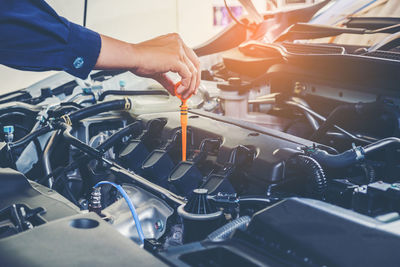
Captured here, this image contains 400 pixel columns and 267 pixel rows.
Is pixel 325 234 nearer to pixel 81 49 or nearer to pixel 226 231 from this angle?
pixel 226 231

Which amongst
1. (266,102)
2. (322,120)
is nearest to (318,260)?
(322,120)

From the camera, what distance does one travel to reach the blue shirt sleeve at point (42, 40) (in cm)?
87

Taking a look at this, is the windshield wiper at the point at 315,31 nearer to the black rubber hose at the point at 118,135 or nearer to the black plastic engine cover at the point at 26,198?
the black rubber hose at the point at 118,135

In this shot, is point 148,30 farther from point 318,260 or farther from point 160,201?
point 318,260

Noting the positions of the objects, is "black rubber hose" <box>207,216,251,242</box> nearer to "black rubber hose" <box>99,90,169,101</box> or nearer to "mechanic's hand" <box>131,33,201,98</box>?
"mechanic's hand" <box>131,33,201,98</box>

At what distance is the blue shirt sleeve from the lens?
0.87 meters

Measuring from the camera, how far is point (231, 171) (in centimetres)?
118

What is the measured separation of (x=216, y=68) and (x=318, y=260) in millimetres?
2166

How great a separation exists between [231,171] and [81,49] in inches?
20.6

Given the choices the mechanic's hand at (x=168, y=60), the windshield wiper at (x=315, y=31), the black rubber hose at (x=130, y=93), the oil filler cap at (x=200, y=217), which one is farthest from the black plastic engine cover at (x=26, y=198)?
the windshield wiper at (x=315, y=31)

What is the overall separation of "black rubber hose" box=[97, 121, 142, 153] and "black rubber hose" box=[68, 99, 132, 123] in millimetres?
193

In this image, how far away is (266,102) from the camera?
6.79ft

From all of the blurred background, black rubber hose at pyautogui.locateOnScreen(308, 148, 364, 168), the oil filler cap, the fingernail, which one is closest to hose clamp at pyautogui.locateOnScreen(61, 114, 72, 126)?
the fingernail

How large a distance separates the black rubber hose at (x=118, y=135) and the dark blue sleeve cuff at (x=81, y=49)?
0.62 metres
